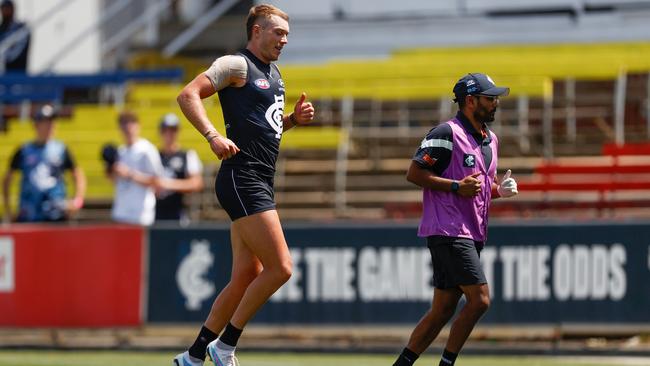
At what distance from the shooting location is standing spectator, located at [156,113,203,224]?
1485cm

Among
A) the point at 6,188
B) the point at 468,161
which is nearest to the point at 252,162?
the point at 468,161

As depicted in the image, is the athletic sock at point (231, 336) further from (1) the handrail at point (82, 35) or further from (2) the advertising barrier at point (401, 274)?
(1) the handrail at point (82, 35)

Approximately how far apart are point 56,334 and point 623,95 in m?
8.14

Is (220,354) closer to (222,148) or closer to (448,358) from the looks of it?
(222,148)

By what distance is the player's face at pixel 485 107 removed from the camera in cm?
915

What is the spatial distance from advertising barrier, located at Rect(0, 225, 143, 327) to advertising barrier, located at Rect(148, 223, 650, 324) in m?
0.28

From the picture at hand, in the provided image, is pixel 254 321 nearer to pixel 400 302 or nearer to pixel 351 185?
pixel 400 302

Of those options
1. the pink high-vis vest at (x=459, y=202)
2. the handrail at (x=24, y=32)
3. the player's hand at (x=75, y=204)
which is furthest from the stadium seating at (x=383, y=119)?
the pink high-vis vest at (x=459, y=202)

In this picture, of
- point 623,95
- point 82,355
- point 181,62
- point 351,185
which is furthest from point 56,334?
point 181,62

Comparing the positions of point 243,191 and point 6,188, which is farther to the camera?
point 6,188

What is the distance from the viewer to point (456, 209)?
30.0ft

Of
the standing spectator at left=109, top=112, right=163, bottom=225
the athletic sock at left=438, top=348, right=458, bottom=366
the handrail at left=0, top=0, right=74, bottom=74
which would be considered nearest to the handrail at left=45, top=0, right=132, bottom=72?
the handrail at left=0, top=0, right=74, bottom=74

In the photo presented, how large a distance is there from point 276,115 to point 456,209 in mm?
Answer: 1344

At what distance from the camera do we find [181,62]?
1001 inches
